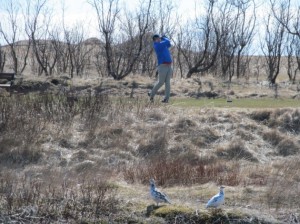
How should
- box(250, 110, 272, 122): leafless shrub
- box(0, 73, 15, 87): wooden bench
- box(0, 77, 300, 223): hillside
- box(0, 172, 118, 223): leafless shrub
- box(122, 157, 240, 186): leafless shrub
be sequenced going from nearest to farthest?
box(0, 172, 118, 223): leafless shrub, box(0, 77, 300, 223): hillside, box(122, 157, 240, 186): leafless shrub, box(250, 110, 272, 122): leafless shrub, box(0, 73, 15, 87): wooden bench

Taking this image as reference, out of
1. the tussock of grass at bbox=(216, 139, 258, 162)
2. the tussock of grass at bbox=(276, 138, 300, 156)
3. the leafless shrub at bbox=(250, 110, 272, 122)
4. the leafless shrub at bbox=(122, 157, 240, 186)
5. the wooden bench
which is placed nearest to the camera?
the leafless shrub at bbox=(122, 157, 240, 186)

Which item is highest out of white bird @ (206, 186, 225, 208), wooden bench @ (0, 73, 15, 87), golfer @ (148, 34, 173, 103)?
golfer @ (148, 34, 173, 103)

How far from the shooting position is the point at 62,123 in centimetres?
1625

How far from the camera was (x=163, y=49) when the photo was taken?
16844 millimetres

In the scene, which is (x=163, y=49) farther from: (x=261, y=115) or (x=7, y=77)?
(x=7, y=77)

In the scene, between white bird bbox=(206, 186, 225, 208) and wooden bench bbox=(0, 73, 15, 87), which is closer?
white bird bbox=(206, 186, 225, 208)

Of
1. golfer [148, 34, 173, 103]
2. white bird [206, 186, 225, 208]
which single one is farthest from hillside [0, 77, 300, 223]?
golfer [148, 34, 173, 103]

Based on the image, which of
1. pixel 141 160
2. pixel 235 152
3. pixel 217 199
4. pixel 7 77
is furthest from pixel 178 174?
pixel 7 77

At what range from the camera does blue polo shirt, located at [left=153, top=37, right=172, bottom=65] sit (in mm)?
16703

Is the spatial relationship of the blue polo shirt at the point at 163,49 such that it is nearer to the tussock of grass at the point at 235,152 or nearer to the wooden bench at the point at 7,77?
the tussock of grass at the point at 235,152

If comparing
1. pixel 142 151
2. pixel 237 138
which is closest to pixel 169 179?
pixel 142 151

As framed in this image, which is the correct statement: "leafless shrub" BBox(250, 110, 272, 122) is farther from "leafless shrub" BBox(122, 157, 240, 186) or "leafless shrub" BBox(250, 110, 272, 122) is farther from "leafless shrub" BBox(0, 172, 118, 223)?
"leafless shrub" BBox(0, 172, 118, 223)

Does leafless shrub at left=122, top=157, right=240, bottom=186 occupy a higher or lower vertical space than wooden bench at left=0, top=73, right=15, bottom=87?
lower

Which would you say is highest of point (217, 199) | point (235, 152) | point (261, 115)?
point (261, 115)
